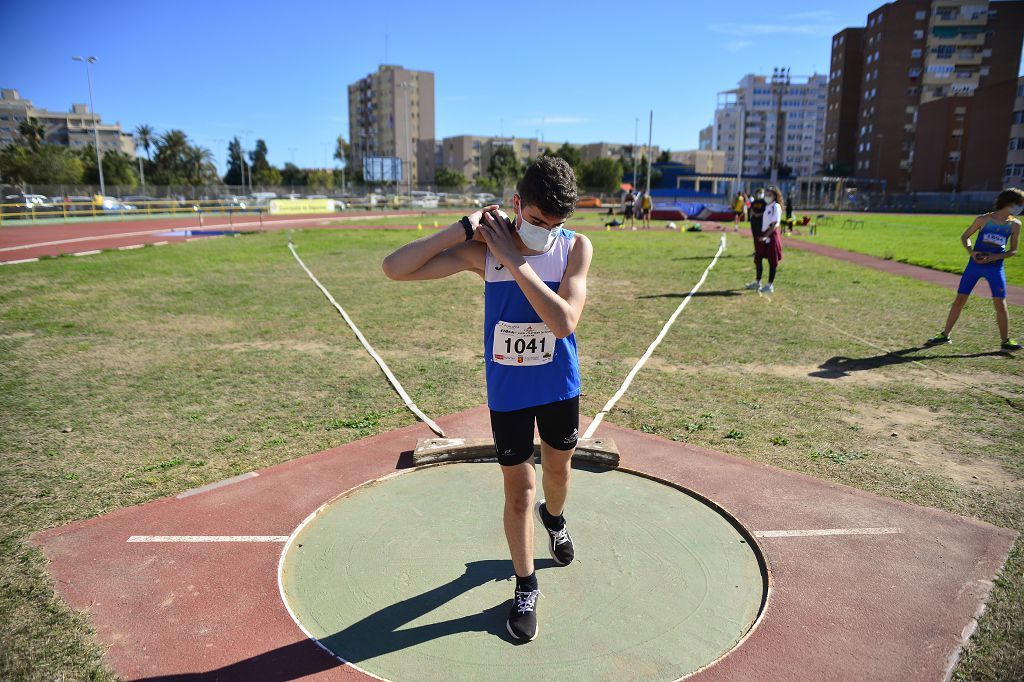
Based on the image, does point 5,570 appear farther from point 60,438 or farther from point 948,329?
point 948,329

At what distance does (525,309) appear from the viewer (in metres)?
2.93

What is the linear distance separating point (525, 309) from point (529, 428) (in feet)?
1.95

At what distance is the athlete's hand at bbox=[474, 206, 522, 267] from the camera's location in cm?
262

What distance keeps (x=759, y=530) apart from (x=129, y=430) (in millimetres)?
5468

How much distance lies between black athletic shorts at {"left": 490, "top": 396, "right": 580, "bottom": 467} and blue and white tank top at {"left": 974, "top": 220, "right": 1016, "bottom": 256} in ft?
26.2

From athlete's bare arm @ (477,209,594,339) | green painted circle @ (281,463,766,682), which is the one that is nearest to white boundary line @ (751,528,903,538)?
green painted circle @ (281,463,766,682)

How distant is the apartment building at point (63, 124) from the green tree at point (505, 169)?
8397 centimetres

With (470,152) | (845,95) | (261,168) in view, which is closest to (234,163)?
(261,168)

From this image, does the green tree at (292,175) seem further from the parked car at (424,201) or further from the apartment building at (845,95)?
the apartment building at (845,95)

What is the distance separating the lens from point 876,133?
91750 millimetres

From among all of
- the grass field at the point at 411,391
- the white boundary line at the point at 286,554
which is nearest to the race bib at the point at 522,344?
the white boundary line at the point at 286,554

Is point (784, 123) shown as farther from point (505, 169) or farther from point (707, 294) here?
point (707, 294)

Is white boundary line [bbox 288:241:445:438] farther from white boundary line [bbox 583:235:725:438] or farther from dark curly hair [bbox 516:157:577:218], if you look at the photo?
dark curly hair [bbox 516:157:577:218]

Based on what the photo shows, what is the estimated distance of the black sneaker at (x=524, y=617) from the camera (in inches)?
118
